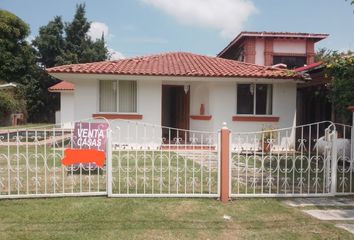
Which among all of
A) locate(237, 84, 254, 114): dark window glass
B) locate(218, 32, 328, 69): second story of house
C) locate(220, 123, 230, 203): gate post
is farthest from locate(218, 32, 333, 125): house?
locate(220, 123, 230, 203): gate post

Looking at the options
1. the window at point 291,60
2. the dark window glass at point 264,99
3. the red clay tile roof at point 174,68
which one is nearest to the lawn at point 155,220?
the red clay tile roof at point 174,68

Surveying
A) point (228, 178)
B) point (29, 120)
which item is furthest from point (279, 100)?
point (29, 120)

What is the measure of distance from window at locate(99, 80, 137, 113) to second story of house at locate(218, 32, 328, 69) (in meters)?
10.5

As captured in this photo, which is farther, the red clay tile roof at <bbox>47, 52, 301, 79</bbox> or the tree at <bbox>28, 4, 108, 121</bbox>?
the tree at <bbox>28, 4, 108, 121</bbox>

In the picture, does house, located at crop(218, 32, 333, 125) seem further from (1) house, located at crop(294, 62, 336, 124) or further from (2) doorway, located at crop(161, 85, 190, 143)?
(2) doorway, located at crop(161, 85, 190, 143)

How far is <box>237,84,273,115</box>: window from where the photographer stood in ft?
49.7

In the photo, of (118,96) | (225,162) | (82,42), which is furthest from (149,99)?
(82,42)

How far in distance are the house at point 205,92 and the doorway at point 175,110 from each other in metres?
1.21

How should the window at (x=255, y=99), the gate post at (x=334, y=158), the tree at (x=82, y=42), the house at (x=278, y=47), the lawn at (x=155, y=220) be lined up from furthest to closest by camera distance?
the tree at (x=82, y=42) → the house at (x=278, y=47) → the window at (x=255, y=99) → the gate post at (x=334, y=158) → the lawn at (x=155, y=220)

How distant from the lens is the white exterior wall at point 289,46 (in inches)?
926

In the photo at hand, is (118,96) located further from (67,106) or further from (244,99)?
(67,106)

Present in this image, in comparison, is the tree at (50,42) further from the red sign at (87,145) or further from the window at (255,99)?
the red sign at (87,145)

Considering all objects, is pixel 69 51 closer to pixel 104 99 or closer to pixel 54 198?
pixel 104 99

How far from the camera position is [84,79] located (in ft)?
47.7
